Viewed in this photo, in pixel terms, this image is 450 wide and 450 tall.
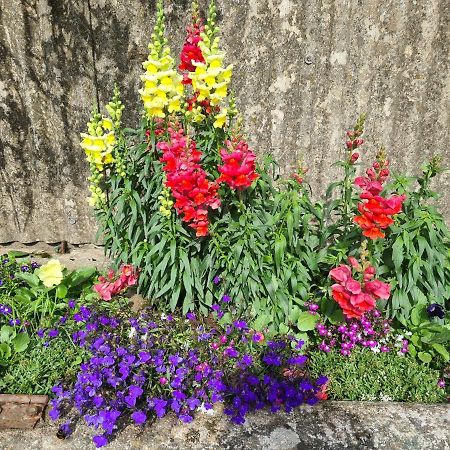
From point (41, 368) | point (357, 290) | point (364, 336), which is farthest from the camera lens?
point (364, 336)

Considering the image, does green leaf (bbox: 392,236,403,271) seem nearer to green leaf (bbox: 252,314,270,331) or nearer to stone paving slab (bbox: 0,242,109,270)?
green leaf (bbox: 252,314,270,331)

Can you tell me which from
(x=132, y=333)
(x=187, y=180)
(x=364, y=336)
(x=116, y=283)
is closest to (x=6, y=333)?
(x=116, y=283)

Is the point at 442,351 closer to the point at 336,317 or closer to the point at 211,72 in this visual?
the point at 336,317

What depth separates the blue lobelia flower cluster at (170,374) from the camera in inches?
101

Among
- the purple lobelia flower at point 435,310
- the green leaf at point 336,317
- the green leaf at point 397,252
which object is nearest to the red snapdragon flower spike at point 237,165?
the green leaf at point 397,252

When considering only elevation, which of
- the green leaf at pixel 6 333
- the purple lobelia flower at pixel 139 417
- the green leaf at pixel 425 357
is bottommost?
the green leaf at pixel 425 357

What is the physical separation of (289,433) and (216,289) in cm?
116

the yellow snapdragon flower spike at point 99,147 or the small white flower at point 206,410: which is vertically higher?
the yellow snapdragon flower spike at point 99,147

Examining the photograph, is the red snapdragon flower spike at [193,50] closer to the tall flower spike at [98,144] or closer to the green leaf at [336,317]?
the tall flower spike at [98,144]

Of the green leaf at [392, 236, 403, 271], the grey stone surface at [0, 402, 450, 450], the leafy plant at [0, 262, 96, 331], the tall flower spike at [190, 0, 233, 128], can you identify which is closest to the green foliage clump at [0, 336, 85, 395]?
the leafy plant at [0, 262, 96, 331]

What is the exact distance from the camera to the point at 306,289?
3.42m

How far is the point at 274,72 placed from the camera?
145 inches

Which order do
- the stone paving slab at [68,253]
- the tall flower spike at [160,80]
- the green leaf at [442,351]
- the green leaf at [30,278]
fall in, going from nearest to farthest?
the tall flower spike at [160,80] < the green leaf at [442,351] < the green leaf at [30,278] < the stone paving slab at [68,253]

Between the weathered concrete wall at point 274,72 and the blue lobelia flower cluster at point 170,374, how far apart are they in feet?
5.06
